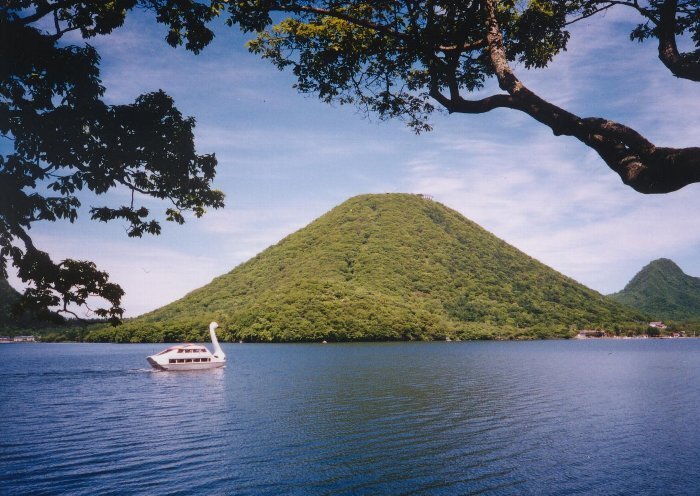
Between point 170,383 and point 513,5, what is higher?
point 513,5

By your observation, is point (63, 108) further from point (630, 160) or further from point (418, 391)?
point (418, 391)

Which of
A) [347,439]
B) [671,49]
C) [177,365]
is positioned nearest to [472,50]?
[671,49]

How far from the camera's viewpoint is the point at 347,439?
77.9 feet

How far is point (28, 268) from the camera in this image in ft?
23.7

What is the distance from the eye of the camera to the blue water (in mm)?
17141

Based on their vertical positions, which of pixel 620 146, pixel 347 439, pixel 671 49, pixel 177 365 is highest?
pixel 671 49

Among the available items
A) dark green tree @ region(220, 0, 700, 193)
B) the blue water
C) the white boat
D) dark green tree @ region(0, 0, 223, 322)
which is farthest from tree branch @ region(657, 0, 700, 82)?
the white boat

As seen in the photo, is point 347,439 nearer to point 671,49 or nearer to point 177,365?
point 671,49

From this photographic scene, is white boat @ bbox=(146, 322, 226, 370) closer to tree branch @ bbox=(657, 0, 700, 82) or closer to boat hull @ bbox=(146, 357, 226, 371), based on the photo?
boat hull @ bbox=(146, 357, 226, 371)

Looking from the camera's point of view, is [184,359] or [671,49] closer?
[671,49]

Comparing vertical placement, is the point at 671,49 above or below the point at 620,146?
above

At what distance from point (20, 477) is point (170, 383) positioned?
32.8 meters

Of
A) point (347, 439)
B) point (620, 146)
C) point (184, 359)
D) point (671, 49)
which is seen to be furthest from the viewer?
point (184, 359)

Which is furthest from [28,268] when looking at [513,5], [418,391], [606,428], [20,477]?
[418,391]
